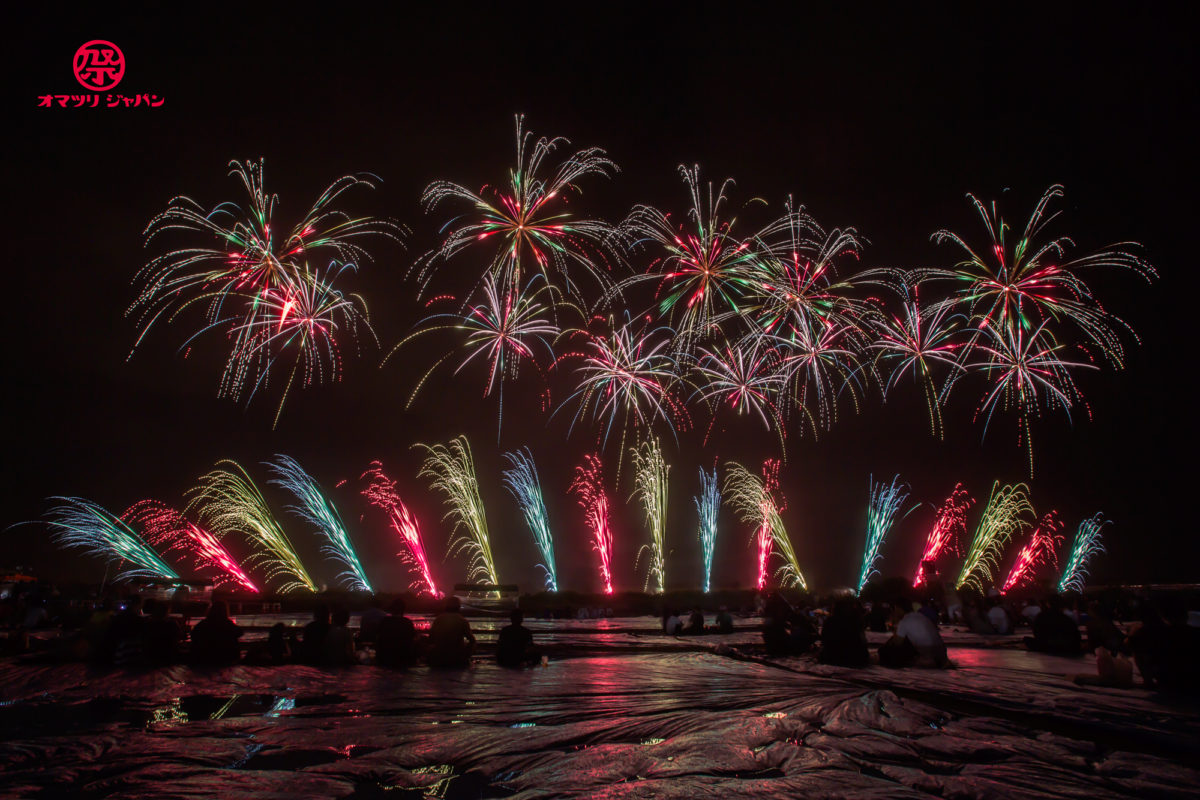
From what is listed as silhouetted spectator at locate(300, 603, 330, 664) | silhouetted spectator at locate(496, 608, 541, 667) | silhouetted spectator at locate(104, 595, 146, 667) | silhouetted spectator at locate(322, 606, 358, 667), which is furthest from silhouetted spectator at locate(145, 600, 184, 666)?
silhouetted spectator at locate(496, 608, 541, 667)

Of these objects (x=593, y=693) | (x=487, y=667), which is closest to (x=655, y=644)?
(x=487, y=667)

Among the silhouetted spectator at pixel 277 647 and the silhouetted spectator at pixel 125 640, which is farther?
the silhouetted spectator at pixel 277 647

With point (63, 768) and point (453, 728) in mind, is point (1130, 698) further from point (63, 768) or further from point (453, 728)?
point (63, 768)

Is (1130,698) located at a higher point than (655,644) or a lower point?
higher

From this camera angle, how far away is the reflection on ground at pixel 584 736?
4.14m

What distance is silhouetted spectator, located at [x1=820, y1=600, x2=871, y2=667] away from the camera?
10.3m

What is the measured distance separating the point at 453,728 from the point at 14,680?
6.75 meters

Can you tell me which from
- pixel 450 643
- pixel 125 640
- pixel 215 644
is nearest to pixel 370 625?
pixel 450 643

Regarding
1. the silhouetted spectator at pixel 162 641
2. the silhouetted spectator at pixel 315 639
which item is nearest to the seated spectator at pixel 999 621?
the silhouetted spectator at pixel 315 639

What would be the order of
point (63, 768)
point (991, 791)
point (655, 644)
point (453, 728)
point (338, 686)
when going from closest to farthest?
point (991, 791), point (63, 768), point (453, 728), point (338, 686), point (655, 644)

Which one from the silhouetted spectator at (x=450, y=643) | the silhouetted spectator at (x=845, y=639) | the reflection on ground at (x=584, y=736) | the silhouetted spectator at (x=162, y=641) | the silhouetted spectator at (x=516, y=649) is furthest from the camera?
the silhouetted spectator at (x=516, y=649)

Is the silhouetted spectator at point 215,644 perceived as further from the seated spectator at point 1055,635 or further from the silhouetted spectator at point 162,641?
the seated spectator at point 1055,635

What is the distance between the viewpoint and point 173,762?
450 cm

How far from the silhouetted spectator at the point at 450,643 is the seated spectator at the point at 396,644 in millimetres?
355
